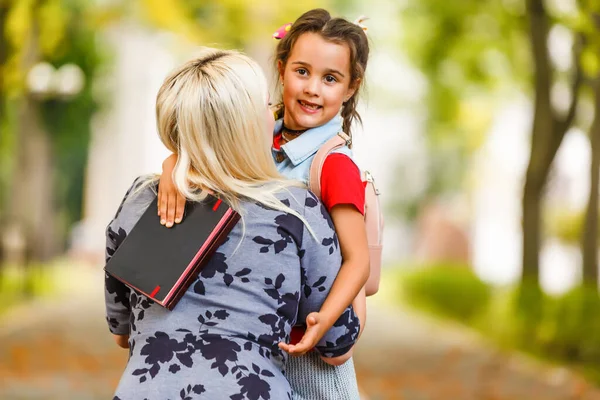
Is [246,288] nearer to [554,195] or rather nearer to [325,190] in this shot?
[325,190]

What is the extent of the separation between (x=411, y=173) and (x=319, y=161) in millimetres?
26483

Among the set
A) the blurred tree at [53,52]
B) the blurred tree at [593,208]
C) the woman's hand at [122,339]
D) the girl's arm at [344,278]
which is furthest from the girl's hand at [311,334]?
the blurred tree at [593,208]

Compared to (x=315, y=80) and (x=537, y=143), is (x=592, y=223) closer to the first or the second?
(x=537, y=143)

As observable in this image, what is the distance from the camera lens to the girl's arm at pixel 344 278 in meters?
2.36

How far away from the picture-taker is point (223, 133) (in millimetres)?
2316

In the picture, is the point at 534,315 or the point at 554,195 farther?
the point at 554,195

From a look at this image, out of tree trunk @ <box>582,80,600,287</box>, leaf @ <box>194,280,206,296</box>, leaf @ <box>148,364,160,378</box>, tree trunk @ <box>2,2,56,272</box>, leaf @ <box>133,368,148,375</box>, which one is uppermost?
leaf @ <box>194,280,206,296</box>

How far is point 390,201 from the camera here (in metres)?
29.0

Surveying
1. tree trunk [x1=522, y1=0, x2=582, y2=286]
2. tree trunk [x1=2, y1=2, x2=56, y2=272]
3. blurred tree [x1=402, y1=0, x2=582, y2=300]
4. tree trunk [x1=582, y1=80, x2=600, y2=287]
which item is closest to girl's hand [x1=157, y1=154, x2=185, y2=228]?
blurred tree [x1=402, y1=0, x2=582, y2=300]

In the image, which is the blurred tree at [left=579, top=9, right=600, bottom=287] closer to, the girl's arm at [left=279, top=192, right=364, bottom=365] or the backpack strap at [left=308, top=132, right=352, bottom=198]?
the backpack strap at [left=308, top=132, right=352, bottom=198]

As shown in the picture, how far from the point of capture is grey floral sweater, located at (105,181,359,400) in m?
2.27

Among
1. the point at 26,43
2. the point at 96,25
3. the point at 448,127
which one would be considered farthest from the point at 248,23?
the point at 26,43

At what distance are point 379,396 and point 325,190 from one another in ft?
19.2

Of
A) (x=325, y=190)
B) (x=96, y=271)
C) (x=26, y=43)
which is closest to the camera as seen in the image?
(x=325, y=190)
